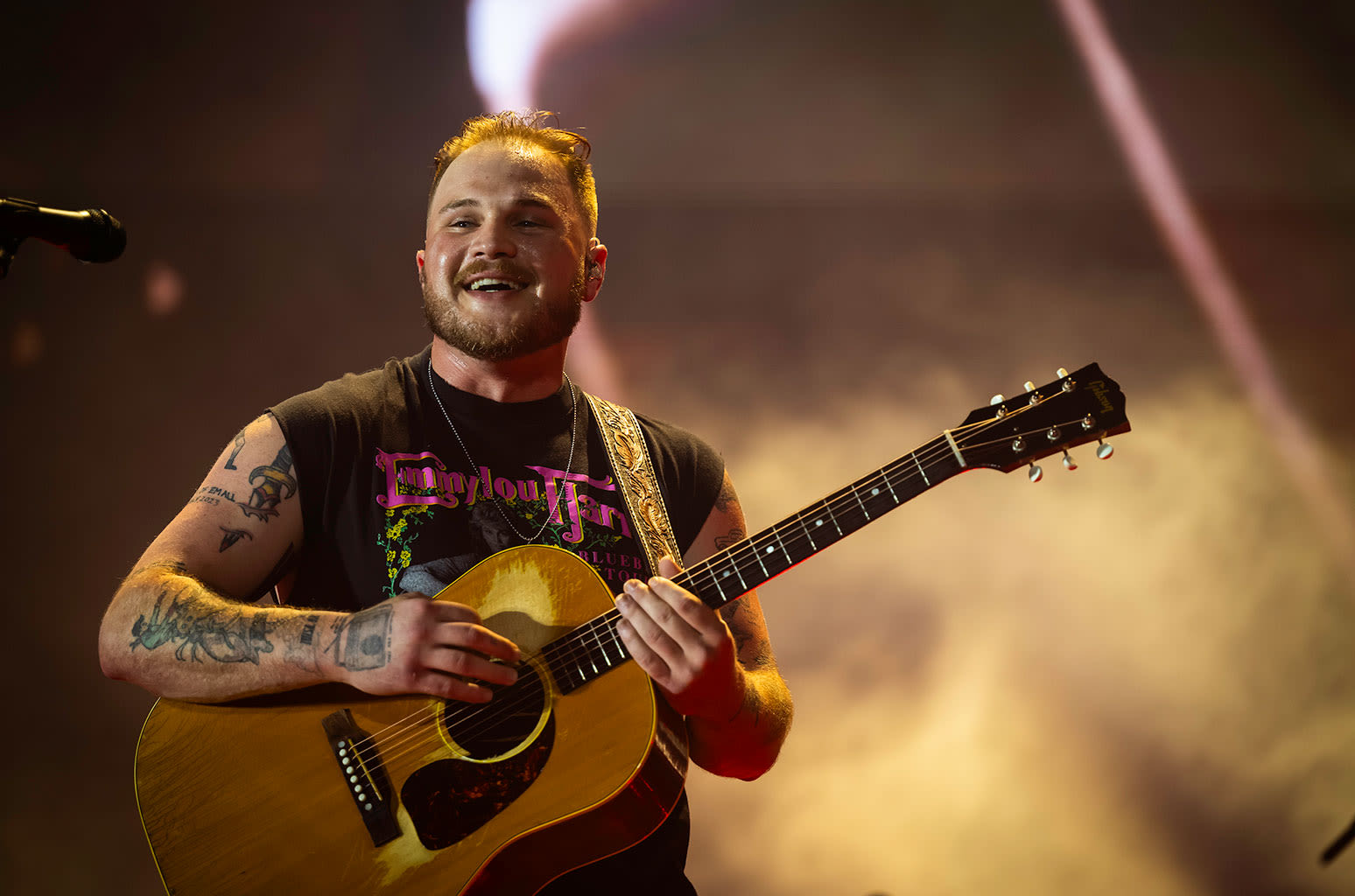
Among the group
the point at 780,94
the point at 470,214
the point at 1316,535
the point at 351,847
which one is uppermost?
the point at 780,94

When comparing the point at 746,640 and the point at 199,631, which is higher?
the point at 199,631

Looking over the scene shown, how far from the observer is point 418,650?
1937 millimetres

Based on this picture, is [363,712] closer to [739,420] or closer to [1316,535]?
[739,420]

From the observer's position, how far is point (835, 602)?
185 inches

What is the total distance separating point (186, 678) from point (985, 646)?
3.87 metres

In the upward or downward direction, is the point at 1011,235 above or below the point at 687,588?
above

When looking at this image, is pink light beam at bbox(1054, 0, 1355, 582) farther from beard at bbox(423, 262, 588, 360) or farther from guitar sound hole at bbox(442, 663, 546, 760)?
guitar sound hole at bbox(442, 663, 546, 760)

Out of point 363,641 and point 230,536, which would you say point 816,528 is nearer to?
point 363,641

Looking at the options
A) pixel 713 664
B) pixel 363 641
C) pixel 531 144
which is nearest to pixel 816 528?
pixel 713 664

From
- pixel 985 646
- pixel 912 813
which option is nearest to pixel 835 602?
pixel 985 646

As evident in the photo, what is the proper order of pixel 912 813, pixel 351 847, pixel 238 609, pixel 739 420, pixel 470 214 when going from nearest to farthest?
1. pixel 351 847
2. pixel 238 609
3. pixel 470 214
4. pixel 912 813
5. pixel 739 420

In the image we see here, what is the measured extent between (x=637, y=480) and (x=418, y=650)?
1.03m

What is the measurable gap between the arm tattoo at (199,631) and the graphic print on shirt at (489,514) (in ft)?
1.23

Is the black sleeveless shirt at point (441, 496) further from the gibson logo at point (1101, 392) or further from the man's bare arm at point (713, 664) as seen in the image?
the gibson logo at point (1101, 392)
